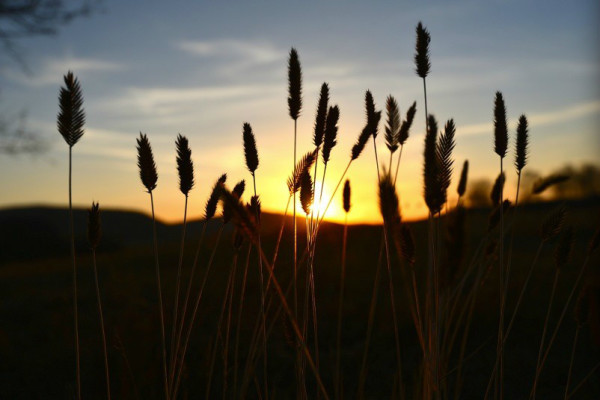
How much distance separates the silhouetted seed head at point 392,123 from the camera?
1.57m

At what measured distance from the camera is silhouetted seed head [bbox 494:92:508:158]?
55.3 inches

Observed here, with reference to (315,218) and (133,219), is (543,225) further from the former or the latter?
(133,219)

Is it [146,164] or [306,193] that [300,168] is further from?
[146,164]

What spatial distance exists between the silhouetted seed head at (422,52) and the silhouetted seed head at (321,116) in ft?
0.83

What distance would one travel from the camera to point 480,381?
2.79 m

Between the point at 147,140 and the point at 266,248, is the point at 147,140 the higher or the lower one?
the higher one

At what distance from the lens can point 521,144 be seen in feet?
4.96

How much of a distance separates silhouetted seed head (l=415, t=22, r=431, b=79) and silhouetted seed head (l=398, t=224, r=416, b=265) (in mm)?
569

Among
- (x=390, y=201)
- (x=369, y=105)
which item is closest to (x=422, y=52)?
(x=369, y=105)

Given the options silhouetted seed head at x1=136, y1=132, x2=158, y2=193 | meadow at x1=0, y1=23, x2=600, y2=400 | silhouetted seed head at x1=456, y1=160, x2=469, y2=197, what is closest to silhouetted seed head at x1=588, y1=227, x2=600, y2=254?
meadow at x1=0, y1=23, x2=600, y2=400

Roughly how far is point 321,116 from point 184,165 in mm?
368

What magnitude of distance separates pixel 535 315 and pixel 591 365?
0.65 metres

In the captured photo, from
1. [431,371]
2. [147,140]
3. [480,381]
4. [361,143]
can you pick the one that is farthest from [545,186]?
[480,381]

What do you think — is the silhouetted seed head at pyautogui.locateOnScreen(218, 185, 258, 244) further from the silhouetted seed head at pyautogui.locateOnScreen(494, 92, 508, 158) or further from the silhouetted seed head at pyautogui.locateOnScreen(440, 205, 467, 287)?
the silhouetted seed head at pyautogui.locateOnScreen(494, 92, 508, 158)
